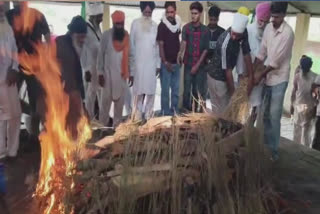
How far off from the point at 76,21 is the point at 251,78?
228cm

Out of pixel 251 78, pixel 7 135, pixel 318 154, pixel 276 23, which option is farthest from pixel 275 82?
pixel 7 135

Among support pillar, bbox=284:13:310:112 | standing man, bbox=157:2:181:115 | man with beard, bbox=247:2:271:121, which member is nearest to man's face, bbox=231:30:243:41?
man with beard, bbox=247:2:271:121

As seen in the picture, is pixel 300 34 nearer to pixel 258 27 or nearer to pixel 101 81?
pixel 258 27

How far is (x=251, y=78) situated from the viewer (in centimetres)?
509

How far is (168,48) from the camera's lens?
20.7 ft

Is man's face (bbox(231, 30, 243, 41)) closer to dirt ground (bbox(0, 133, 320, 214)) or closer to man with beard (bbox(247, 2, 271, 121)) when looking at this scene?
man with beard (bbox(247, 2, 271, 121))

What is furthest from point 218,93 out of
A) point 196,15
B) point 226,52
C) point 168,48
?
point 196,15

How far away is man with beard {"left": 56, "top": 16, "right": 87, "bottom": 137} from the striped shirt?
1.75 meters

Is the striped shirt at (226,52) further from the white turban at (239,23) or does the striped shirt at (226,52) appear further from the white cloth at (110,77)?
the white cloth at (110,77)

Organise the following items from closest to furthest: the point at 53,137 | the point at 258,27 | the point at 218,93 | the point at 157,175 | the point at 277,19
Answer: the point at 157,175
the point at 53,137
the point at 277,19
the point at 218,93
the point at 258,27

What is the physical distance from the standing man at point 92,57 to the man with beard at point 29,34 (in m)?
0.97

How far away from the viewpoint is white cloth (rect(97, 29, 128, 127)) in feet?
19.9

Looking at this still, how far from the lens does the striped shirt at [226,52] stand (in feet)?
17.1

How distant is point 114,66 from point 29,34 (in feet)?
4.47
